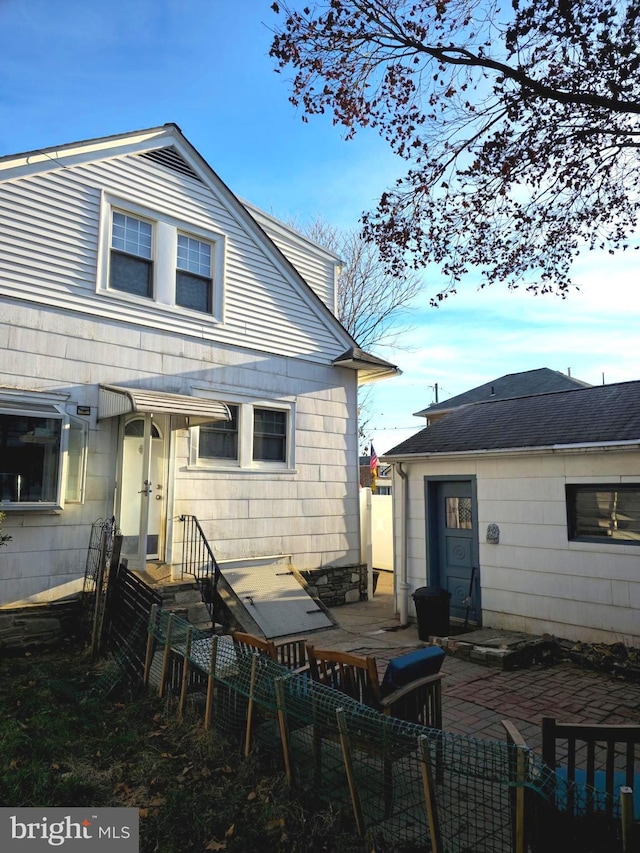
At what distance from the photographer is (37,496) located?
7762 millimetres

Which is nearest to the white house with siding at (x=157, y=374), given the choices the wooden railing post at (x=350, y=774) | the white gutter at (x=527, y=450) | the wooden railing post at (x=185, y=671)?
the white gutter at (x=527, y=450)

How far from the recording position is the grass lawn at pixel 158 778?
11.1 ft

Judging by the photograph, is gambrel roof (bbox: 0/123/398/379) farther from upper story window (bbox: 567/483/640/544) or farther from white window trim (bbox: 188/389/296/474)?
upper story window (bbox: 567/483/640/544)

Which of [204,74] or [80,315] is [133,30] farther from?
[80,315]

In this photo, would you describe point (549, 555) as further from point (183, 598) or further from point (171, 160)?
point (171, 160)

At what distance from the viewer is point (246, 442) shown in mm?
10359

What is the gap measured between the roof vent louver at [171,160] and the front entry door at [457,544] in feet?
23.2

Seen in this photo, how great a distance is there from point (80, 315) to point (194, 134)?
13.9ft

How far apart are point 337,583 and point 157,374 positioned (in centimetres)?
546

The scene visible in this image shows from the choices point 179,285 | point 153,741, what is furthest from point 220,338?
point 153,741

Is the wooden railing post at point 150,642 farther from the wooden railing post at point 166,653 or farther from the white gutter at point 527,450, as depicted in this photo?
the white gutter at point 527,450

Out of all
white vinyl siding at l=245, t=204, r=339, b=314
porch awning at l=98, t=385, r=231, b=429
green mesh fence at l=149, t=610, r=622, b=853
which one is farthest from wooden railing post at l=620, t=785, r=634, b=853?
white vinyl siding at l=245, t=204, r=339, b=314

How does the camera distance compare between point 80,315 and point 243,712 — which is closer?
point 243,712

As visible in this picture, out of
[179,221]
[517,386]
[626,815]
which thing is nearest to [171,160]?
[179,221]
